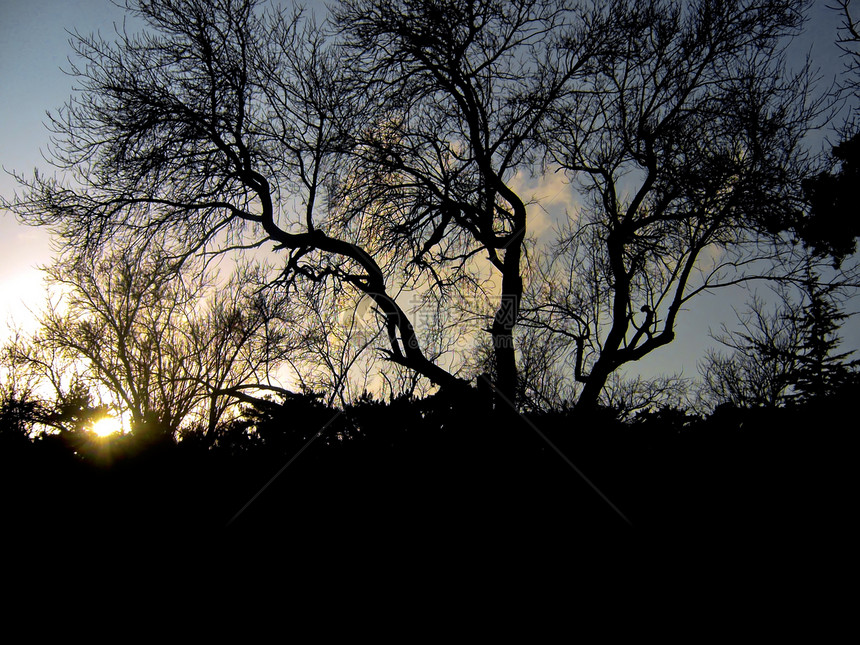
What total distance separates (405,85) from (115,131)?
459 centimetres

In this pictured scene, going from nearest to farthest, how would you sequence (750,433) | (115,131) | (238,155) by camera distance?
(750,433) → (115,131) → (238,155)

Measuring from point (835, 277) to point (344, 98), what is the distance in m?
9.01

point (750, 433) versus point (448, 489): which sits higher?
point (750, 433)

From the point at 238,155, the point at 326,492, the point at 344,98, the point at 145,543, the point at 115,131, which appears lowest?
the point at 145,543

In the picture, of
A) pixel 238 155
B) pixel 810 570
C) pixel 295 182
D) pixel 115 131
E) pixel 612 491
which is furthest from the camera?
pixel 295 182

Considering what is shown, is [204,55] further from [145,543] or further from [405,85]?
[145,543]

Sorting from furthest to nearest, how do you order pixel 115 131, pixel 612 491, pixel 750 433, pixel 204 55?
1. pixel 204 55
2. pixel 115 131
3. pixel 750 433
4. pixel 612 491

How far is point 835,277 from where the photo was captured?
796 cm

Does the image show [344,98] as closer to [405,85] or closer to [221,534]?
[405,85]

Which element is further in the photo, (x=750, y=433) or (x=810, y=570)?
(x=750, y=433)

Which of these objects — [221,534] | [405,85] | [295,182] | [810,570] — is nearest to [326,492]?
[221,534]

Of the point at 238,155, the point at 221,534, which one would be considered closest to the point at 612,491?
the point at 221,534

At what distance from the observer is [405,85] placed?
7633mm

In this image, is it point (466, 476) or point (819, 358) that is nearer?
point (466, 476)
